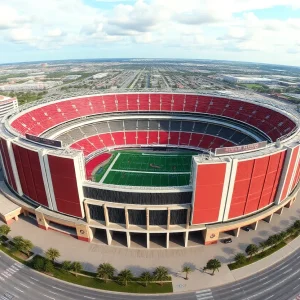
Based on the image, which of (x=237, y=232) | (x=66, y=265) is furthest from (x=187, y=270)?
(x=66, y=265)

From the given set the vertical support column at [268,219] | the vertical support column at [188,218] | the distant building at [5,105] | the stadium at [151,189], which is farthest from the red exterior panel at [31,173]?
the distant building at [5,105]

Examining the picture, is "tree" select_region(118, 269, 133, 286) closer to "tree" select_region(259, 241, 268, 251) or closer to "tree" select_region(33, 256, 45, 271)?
"tree" select_region(33, 256, 45, 271)

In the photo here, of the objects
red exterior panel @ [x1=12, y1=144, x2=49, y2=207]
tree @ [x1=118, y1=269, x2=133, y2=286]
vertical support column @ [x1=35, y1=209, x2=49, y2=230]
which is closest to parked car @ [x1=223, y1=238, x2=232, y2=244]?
tree @ [x1=118, y1=269, x2=133, y2=286]

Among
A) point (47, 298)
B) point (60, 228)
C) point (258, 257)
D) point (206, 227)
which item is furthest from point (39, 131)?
point (258, 257)

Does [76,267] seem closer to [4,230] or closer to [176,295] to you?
[176,295]

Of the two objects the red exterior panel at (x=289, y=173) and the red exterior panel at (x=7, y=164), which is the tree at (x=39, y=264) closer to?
the red exterior panel at (x=7, y=164)

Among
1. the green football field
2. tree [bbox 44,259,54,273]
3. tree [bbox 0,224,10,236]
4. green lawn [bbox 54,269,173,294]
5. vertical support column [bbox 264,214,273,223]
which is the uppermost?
the green football field

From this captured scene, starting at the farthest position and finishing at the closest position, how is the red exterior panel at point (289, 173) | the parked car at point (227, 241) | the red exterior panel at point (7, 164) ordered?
1. the red exterior panel at point (7, 164)
2. the red exterior panel at point (289, 173)
3. the parked car at point (227, 241)
